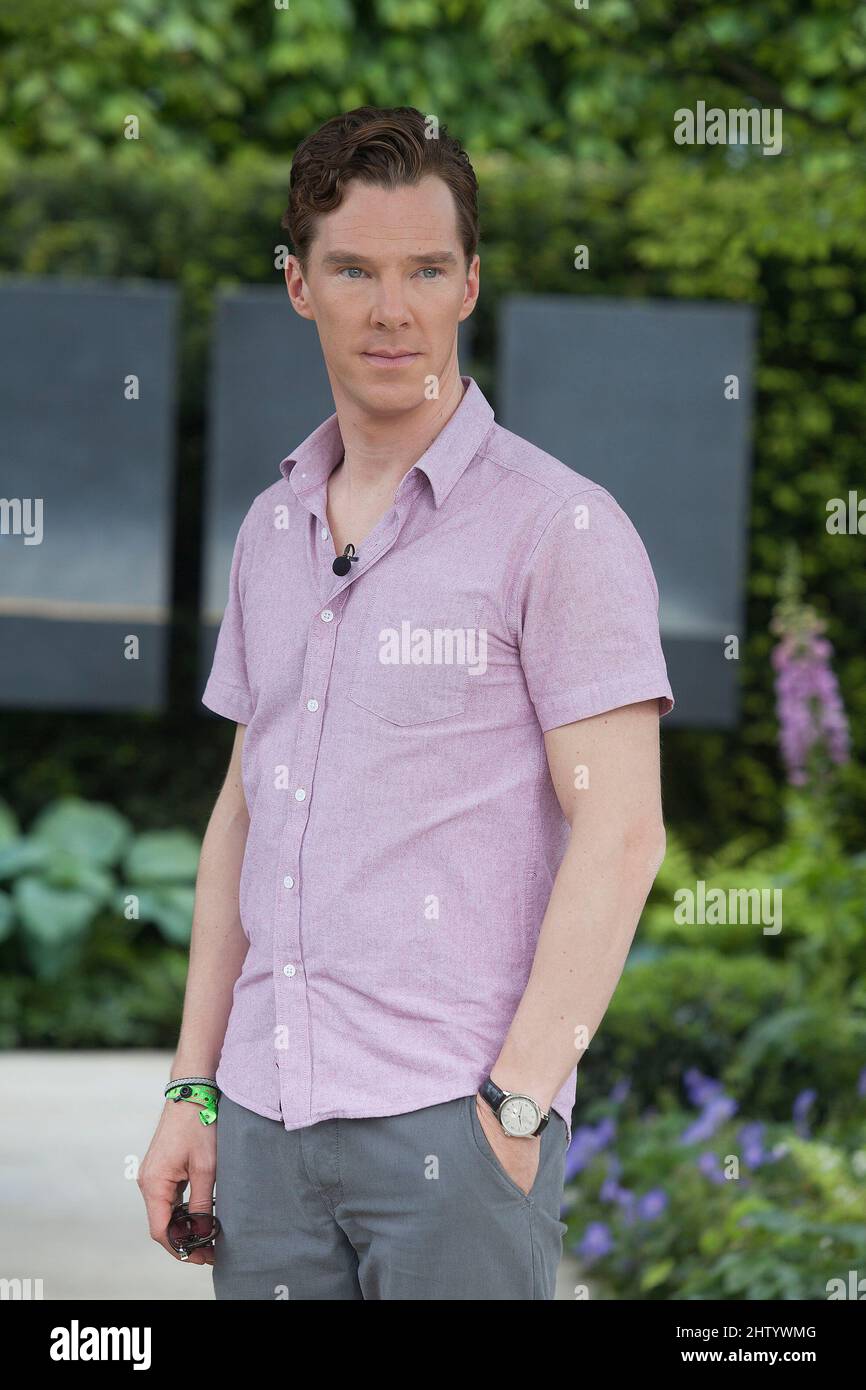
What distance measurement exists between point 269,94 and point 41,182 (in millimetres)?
2044

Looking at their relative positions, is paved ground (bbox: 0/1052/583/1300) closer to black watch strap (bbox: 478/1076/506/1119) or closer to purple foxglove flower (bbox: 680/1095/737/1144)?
purple foxglove flower (bbox: 680/1095/737/1144)

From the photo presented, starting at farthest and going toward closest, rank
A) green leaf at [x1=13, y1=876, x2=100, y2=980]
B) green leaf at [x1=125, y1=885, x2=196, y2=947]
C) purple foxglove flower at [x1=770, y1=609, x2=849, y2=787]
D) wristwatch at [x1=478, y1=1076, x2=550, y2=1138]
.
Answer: green leaf at [x1=125, y1=885, x2=196, y2=947], green leaf at [x1=13, y1=876, x2=100, y2=980], purple foxglove flower at [x1=770, y1=609, x2=849, y2=787], wristwatch at [x1=478, y1=1076, x2=550, y2=1138]

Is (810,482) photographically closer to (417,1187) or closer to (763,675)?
(763,675)

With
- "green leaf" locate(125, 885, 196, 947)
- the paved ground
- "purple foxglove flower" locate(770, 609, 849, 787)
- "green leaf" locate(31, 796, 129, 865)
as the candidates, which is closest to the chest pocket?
the paved ground

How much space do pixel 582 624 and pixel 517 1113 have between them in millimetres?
451

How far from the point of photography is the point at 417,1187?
1.49 metres

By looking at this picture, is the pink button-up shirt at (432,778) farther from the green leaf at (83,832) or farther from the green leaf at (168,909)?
the green leaf at (83,832)

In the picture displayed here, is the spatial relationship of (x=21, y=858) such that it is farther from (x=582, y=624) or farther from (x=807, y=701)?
(x=582, y=624)

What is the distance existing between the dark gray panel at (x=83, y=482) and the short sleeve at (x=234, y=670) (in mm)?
3827

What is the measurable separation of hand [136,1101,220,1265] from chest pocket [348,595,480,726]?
1.61 ft

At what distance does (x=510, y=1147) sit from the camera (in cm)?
149

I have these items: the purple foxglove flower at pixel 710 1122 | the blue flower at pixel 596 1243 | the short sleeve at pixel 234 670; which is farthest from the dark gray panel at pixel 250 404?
the short sleeve at pixel 234 670

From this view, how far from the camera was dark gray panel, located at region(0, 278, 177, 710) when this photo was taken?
559 cm
